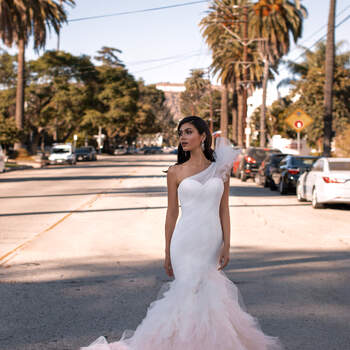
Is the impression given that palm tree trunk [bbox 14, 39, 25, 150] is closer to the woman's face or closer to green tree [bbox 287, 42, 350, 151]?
green tree [bbox 287, 42, 350, 151]

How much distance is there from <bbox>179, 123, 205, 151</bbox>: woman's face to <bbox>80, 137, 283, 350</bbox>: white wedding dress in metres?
0.21

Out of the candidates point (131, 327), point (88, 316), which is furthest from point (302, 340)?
point (88, 316)

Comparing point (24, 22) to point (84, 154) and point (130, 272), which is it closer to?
point (84, 154)

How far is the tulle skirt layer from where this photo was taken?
4086 millimetres

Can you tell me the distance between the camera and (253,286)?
736cm

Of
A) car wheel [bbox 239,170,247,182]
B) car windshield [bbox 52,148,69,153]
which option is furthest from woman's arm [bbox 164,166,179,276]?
car windshield [bbox 52,148,69,153]

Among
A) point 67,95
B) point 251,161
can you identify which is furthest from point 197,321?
point 67,95

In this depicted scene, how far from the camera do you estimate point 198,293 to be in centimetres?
419

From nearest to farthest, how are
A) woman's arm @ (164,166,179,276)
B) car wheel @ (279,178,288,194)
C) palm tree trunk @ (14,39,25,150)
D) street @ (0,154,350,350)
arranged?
woman's arm @ (164,166,179,276)
street @ (0,154,350,350)
car wheel @ (279,178,288,194)
palm tree trunk @ (14,39,25,150)

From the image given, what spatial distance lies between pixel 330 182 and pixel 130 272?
9.70 metres

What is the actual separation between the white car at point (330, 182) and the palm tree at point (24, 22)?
34235 mm

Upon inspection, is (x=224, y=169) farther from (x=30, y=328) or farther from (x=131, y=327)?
(x=30, y=328)

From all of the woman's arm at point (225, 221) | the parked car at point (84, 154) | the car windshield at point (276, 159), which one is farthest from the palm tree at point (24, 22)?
the woman's arm at point (225, 221)

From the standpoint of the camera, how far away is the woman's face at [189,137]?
14.2 ft
